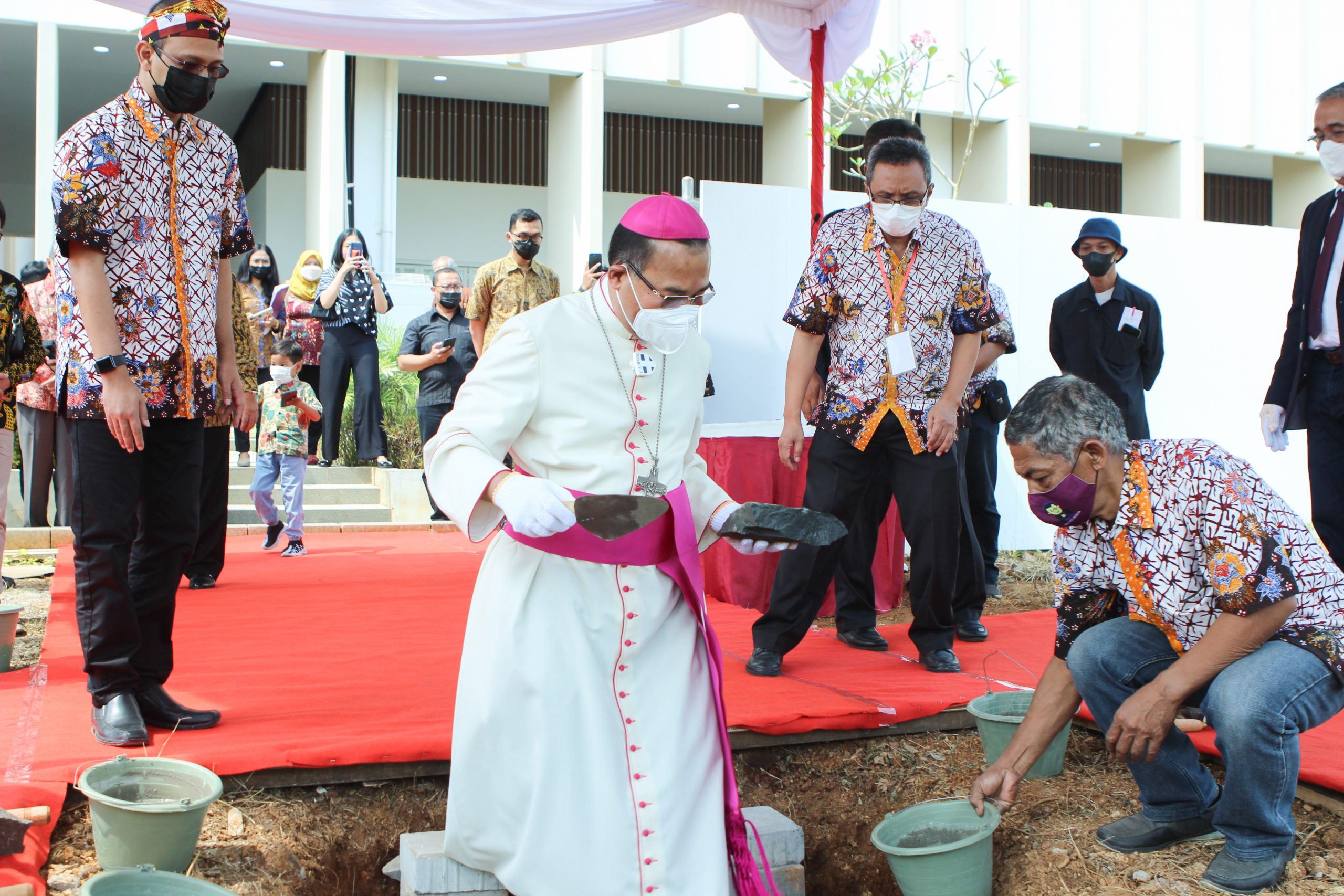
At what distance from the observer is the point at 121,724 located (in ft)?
9.57

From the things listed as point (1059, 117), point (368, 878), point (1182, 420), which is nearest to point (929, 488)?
point (368, 878)

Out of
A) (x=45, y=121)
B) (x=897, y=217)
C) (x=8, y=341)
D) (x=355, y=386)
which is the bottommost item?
(x=355, y=386)

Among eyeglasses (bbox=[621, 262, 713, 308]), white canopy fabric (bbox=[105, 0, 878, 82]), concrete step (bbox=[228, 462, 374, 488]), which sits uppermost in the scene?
white canopy fabric (bbox=[105, 0, 878, 82])

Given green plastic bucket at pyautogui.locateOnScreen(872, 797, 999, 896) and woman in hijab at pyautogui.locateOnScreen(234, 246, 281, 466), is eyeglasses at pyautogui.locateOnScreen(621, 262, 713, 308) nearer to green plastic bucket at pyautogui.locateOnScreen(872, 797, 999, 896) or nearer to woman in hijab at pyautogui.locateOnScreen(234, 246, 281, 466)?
green plastic bucket at pyautogui.locateOnScreen(872, 797, 999, 896)

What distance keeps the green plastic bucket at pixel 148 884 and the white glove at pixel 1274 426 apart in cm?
350

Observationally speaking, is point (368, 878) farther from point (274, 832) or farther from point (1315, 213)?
point (1315, 213)

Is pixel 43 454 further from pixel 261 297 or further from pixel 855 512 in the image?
pixel 855 512

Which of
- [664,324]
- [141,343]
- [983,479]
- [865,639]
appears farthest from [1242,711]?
[983,479]

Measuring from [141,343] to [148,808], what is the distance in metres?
1.22

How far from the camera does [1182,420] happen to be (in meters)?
7.79

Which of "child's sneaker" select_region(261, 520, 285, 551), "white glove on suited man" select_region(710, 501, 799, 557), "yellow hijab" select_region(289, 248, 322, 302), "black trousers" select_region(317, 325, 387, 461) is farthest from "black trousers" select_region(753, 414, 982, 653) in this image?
"yellow hijab" select_region(289, 248, 322, 302)

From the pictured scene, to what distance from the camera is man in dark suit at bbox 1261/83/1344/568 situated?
12.4ft

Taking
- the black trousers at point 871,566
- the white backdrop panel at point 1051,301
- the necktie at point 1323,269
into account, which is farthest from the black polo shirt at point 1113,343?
the necktie at point 1323,269

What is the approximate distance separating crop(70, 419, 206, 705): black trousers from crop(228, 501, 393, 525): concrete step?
553cm
